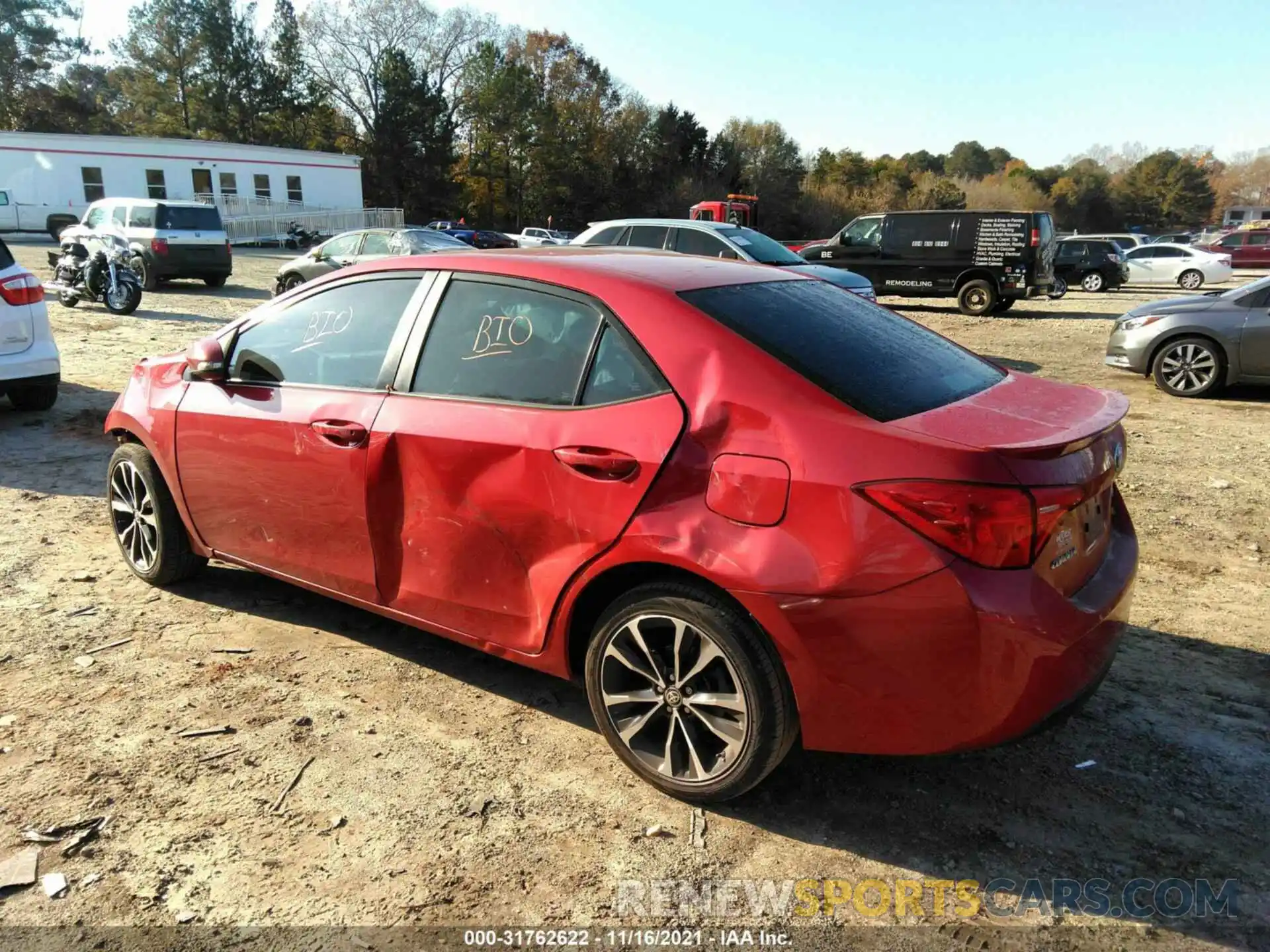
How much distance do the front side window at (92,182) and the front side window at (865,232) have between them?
33968 mm

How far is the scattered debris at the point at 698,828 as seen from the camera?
266 centimetres

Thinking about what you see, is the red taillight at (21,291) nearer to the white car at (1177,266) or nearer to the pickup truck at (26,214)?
the white car at (1177,266)

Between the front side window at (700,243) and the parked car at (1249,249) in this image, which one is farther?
the parked car at (1249,249)

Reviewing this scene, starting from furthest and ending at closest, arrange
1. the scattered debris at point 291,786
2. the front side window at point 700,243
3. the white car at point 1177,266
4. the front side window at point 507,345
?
1. the white car at point 1177,266
2. the front side window at point 700,243
3. the front side window at point 507,345
4. the scattered debris at point 291,786

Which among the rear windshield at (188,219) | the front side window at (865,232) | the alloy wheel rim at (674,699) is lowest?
the alloy wheel rim at (674,699)

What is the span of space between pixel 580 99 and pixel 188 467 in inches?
2657

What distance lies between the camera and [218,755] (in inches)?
121

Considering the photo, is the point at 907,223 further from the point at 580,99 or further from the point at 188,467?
the point at 580,99

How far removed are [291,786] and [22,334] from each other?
6.47 m

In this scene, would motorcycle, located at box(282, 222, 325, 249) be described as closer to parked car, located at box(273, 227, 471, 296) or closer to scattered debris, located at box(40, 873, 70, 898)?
parked car, located at box(273, 227, 471, 296)

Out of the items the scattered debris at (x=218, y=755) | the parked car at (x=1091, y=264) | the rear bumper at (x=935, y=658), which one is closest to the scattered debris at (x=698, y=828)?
the rear bumper at (x=935, y=658)

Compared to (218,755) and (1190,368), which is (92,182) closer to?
(1190,368)

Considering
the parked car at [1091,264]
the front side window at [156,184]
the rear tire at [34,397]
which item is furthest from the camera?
the front side window at [156,184]

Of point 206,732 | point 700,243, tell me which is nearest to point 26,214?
point 700,243
